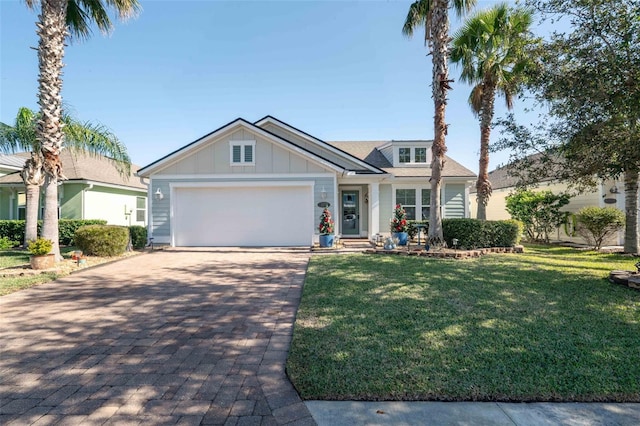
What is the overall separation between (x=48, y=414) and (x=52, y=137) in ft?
29.9

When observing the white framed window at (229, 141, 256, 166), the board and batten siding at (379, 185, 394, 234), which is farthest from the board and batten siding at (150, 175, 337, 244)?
the board and batten siding at (379, 185, 394, 234)

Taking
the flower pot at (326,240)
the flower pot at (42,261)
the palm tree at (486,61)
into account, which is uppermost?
the palm tree at (486,61)

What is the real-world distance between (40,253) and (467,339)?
9.81 meters

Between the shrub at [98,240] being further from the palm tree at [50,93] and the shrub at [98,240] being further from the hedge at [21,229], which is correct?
the hedge at [21,229]

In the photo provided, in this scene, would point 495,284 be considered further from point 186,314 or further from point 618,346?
point 186,314

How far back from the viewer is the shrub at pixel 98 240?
9.98 m

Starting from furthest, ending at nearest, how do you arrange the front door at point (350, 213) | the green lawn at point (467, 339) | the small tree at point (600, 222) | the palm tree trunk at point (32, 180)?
the front door at point (350, 213) → the small tree at point (600, 222) → the palm tree trunk at point (32, 180) → the green lawn at point (467, 339)

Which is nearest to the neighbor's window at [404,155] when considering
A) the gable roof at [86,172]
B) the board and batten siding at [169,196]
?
the board and batten siding at [169,196]

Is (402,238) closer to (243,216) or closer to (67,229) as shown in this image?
(243,216)

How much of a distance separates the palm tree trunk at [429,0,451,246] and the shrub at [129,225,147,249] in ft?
35.8

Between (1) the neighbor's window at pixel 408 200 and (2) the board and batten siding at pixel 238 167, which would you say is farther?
(1) the neighbor's window at pixel 408 200

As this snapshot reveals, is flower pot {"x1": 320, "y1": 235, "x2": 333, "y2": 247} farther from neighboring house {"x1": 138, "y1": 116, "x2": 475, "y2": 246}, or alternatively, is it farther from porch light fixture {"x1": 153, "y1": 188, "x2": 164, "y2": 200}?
porch light fixture {"x1": 153, "y1": 188, "x2": 164, "y2": 200}

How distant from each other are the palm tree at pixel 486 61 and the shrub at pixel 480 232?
73.3 inches

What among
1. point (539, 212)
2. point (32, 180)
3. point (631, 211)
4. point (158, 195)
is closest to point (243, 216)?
point (158, 195)
